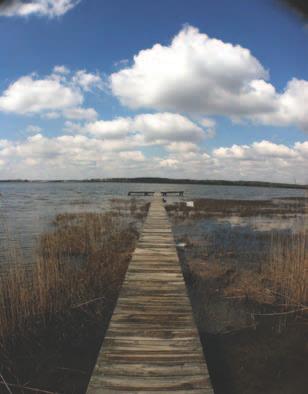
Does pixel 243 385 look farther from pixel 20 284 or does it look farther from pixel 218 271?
pixel 218 271

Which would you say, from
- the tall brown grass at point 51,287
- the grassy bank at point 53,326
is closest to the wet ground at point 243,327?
the grassy bank at point 53,326

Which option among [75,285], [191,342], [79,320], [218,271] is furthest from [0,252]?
[191,342]

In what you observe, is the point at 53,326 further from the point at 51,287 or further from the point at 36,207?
the point at 36,207

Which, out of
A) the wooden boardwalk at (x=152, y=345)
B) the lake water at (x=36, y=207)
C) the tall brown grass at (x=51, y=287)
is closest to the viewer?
the wooden boardwalk at (x=152, y=345)

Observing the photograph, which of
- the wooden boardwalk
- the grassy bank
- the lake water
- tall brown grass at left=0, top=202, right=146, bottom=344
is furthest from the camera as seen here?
the lake water

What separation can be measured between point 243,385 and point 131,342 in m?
1.49

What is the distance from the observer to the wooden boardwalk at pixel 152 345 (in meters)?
2.82

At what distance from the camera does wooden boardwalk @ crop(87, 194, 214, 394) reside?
2822 millimetres

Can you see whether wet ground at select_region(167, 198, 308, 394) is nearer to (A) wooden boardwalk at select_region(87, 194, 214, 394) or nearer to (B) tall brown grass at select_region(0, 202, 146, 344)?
(A) wooden boardwalk at select_region(87, 194, 214, 394)

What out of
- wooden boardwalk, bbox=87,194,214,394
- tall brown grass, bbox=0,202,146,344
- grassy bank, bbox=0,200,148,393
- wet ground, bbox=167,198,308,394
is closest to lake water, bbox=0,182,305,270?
tall brown grass, bbox=0,202,146,344

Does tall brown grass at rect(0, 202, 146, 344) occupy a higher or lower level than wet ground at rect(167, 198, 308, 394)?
higher

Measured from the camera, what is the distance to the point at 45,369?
13.1ft

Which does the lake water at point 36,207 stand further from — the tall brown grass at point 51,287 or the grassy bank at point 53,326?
the grassy bank at point 53,326

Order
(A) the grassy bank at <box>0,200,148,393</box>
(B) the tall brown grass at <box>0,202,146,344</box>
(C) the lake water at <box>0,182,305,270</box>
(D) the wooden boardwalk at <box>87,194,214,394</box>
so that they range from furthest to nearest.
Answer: (C) the lake water at <box>0,182,305,270</box>
(B) the tall brown grass at <box>0,202,146,344</box>
(A) the grassy bank at <box>0,200,148,393</box>
(D) the wooden boardwalk at <box>87,194,214,394</box>
